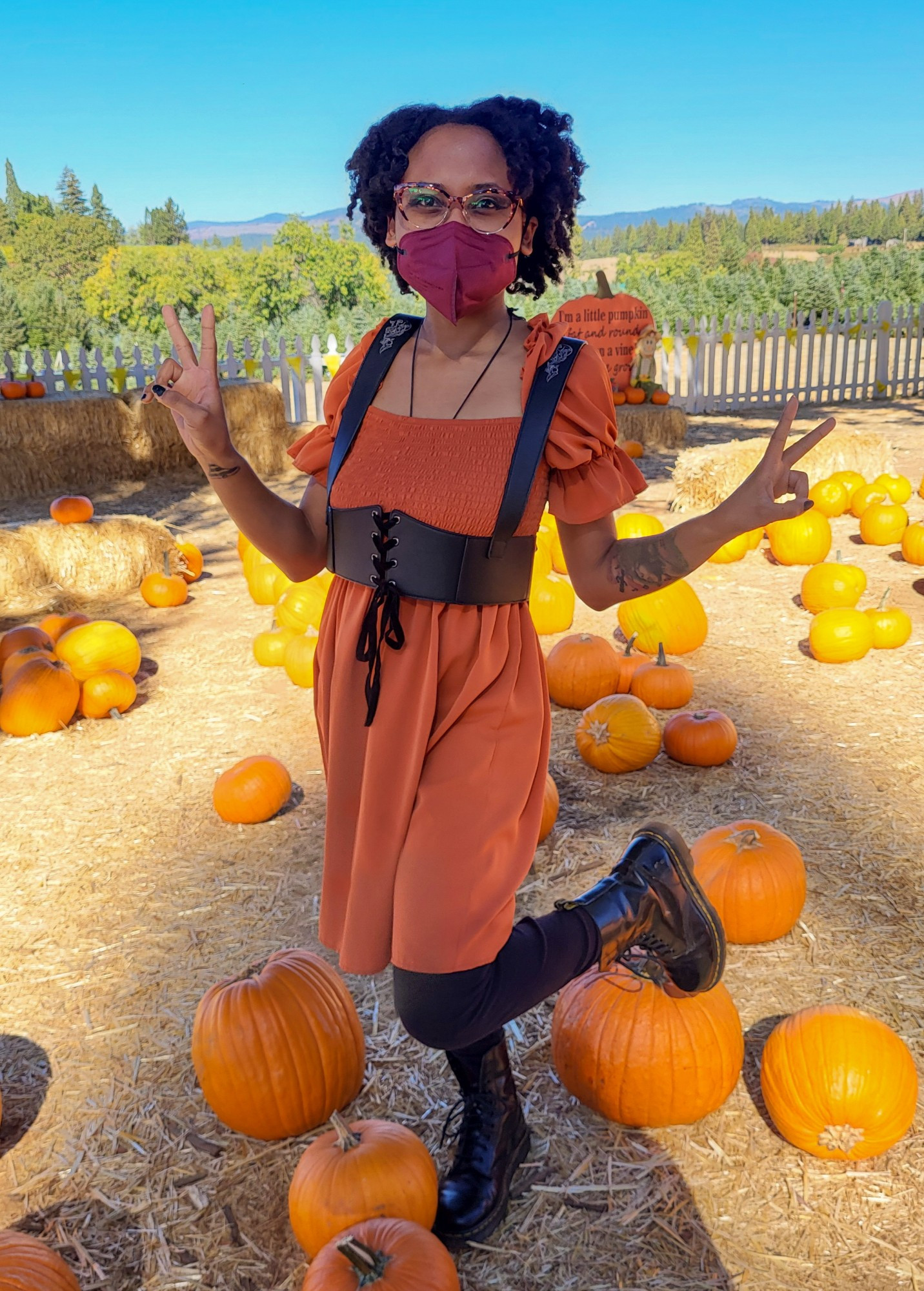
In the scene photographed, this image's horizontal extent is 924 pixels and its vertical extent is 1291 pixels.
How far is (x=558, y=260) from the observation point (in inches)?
89.7

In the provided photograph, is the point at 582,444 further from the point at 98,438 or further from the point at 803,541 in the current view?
the point at 98,438

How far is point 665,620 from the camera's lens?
5.32 meters

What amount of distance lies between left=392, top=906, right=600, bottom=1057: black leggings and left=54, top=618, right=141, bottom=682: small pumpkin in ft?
11.8

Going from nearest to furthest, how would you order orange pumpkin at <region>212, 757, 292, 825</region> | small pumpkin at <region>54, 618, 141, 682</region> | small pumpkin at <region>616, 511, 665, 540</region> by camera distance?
orange pumpkin at <region>212, 757, 292, 825</region>
small pumpkin at <region>54, 618, 141, 682</region>
small pumpkin at <region>616, 511, 665, 540</region>

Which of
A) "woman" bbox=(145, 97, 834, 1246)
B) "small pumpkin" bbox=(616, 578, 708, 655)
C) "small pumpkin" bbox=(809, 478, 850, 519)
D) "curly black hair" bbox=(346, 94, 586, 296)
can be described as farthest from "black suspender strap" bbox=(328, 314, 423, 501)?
"small pumpkin" bbox=(809, 478, 850, 519)

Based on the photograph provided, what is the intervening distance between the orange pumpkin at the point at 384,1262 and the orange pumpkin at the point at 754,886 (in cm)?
142

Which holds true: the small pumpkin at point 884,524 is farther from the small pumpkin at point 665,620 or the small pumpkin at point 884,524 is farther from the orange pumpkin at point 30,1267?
the orange pumpkin at point 30,1267

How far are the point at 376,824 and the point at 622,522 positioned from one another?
16.2 ft

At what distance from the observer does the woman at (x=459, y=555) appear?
5.91ft

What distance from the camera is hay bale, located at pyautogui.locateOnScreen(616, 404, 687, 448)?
12.9m

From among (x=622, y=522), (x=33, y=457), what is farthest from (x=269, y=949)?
(x=33, y=457)

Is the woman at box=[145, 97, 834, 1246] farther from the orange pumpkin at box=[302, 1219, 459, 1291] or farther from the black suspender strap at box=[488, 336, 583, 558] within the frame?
the orange pumpkin at box=[302, 1219, 459, 1291]

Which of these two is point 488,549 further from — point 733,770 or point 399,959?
point 733,770

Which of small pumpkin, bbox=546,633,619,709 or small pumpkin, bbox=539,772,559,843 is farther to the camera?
small pumpkin, bbox=546,633,619,709
